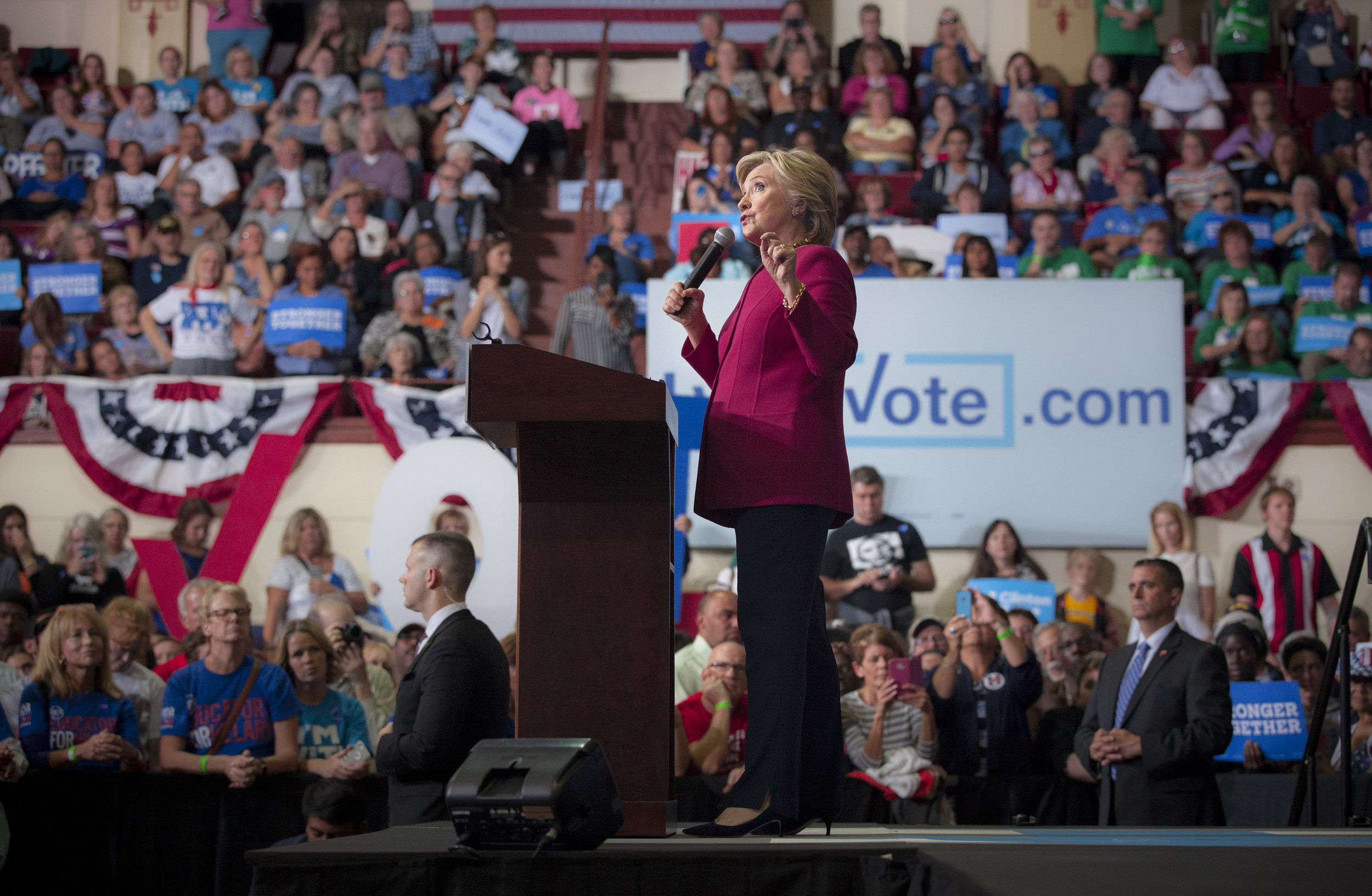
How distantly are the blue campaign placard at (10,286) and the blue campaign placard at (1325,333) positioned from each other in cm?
864

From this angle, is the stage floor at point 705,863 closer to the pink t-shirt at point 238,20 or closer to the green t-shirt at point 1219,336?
the green t-shirt at point 1219,336

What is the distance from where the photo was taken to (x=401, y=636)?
21.3 feet

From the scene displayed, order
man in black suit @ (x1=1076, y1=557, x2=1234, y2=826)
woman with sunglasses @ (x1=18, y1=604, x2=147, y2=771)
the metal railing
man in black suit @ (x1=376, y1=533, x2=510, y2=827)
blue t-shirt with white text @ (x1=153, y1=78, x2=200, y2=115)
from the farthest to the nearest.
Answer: blue t-shirt with white text @ (x1=153, y1=78, x2=200, y2=115), woman with sunglasses @ (x1=18, y1=604, x2=147, y2=771), man in black suit @ (x1=1076, y1=557, x2=1234, y2=826), the metal railing, man in black suit @ (x1=376, y1=533, x2=510, y2=827)

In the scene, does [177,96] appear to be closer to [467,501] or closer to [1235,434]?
[467,501]

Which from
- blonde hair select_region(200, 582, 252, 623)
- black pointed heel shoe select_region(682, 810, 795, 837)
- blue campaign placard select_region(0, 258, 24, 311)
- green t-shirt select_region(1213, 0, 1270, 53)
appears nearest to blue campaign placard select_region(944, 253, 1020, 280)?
green t-shirt select_region(1213, 0, 1270, 53)

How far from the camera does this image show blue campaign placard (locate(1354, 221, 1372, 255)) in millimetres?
9594

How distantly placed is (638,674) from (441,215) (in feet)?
24.6

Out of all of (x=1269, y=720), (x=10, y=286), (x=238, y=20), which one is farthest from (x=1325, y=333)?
(x=238, y=20)

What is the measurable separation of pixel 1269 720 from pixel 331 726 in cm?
387

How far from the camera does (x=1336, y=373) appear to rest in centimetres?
834

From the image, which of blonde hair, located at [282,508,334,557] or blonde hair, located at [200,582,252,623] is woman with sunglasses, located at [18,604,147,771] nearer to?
blonde hair, located at [200,582,252,623]

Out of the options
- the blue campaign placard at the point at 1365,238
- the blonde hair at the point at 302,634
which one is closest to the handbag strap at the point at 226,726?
the blonde hair at the point at 302,634

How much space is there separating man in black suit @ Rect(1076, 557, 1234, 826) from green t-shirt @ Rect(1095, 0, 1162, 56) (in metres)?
8.36

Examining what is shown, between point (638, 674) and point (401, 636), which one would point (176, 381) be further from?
point (638, 674)
